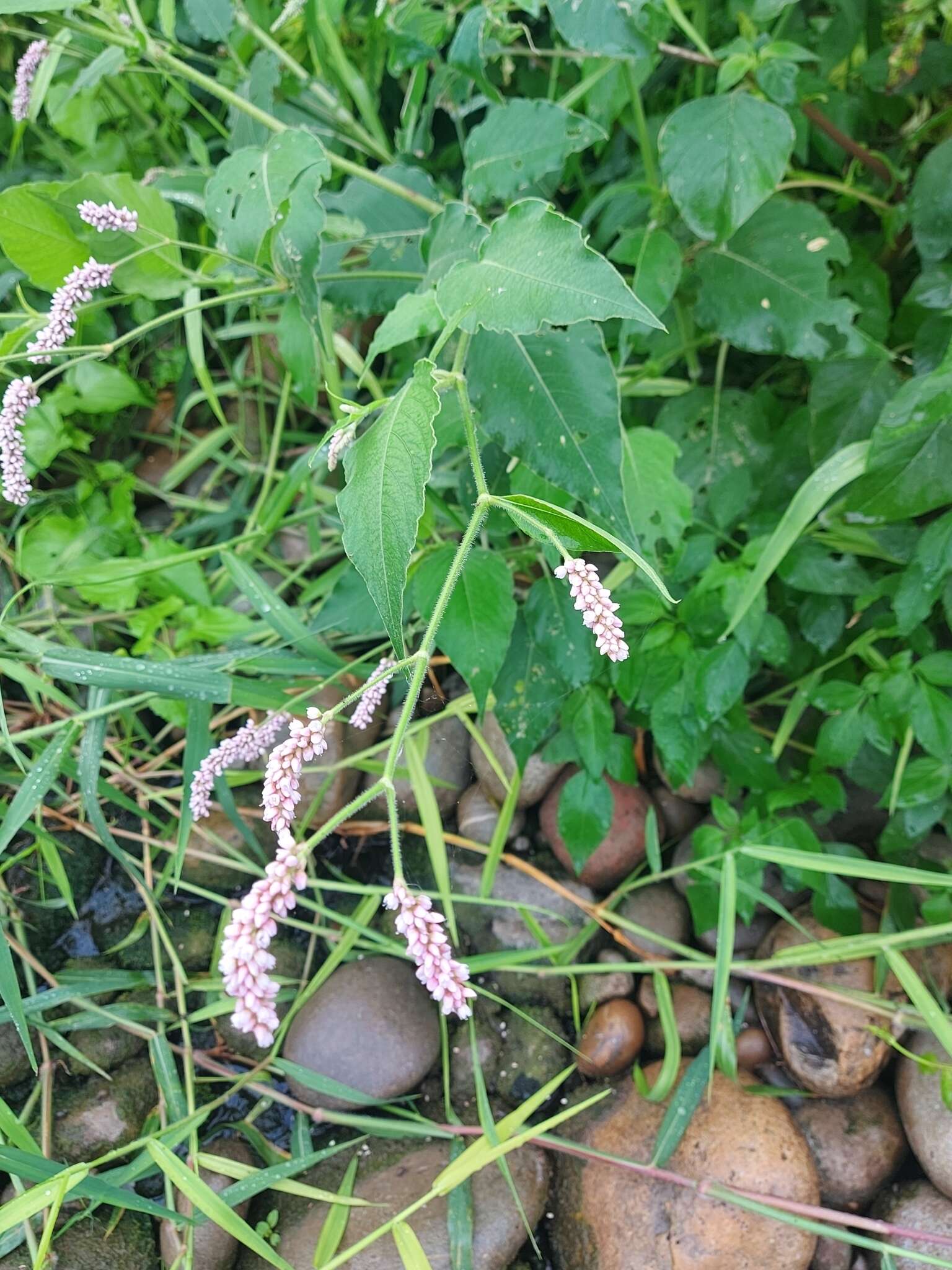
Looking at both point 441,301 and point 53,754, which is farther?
point 53,754

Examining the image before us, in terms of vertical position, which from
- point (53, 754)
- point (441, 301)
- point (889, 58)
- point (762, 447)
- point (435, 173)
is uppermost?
point (889, 58)

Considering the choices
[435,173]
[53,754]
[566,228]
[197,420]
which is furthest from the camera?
[197,420]

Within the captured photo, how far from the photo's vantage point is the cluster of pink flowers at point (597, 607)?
26.1 inches

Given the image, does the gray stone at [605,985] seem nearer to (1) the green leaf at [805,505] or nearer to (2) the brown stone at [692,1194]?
(2) the brown stone at [692,1194]

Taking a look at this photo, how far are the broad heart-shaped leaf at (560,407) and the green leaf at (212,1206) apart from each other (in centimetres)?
99

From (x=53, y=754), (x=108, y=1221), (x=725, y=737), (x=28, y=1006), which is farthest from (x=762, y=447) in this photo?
(x=108, y=1221)

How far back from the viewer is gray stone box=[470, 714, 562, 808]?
5.17 feet

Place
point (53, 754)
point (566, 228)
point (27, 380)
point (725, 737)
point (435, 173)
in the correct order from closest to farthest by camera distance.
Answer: point (566, 228) → point (27, 380) → point (53, 754) → point (725, 737) → point (435, 173)

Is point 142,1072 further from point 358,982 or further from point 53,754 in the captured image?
point 53,754

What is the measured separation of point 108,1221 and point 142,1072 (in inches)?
8.0

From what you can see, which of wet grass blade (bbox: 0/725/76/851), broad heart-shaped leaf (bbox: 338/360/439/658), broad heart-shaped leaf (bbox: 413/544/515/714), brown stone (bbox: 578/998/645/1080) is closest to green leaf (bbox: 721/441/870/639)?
broad heart-shaped leaf (bbox: 413/544/515/714)

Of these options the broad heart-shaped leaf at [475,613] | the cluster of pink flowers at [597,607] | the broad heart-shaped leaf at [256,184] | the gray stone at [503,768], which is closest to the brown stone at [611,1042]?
the gray stone at [503,768]

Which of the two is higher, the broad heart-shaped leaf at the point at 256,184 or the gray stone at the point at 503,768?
the broad heart-shaped leaf at the point at 256,184

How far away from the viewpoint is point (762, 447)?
145cm
